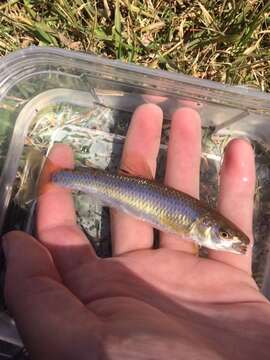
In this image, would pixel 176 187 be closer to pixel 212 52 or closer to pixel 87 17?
pixel 212 52

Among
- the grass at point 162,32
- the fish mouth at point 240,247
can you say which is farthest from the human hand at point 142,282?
the grass at point 162,32

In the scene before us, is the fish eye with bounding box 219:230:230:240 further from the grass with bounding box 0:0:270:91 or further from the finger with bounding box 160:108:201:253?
the grass with bounding box 0:0:270:91

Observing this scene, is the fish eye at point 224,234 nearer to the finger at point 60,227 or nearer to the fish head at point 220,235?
the fish head at point 220,235

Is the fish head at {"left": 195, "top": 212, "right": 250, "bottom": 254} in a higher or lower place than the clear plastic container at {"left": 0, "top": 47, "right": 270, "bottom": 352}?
lower

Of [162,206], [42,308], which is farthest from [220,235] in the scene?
[42,308]

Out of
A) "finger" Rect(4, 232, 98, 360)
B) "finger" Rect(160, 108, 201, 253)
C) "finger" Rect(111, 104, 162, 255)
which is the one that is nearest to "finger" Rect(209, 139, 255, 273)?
"finger" Rect(160, 108, 201, 253)

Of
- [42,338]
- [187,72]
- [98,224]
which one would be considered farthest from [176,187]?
[42,338]

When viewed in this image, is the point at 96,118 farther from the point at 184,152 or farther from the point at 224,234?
the point at 224,234
